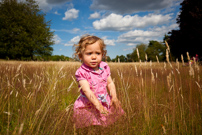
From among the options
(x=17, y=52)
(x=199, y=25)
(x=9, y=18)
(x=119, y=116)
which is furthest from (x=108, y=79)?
(x=9, y=18)

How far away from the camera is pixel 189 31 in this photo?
707 inches

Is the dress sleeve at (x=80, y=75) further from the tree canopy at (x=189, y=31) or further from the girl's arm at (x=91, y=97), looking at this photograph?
the tree canopy at (x=189, y=31)

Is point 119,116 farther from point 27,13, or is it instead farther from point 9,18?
point 27,13

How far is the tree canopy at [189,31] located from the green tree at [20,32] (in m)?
23.5

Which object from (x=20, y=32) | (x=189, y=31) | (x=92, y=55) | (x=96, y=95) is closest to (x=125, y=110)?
(x=96, y=95)

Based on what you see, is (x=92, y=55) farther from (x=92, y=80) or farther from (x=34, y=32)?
(x=34, y=32)

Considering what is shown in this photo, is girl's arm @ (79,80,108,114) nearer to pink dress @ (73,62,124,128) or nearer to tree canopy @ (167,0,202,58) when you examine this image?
pink dress @ (73,62,124,128)

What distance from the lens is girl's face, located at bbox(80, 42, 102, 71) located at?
6.41 ft

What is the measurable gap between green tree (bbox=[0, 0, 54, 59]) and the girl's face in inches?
985

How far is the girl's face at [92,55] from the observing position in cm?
196

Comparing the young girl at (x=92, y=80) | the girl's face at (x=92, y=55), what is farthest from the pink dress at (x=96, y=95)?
the girl's face at (x=92, y=55)

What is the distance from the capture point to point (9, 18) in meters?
22.8

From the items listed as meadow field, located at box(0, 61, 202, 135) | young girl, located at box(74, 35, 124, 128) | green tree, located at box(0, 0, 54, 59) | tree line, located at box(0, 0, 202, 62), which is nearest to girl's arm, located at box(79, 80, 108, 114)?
young girl, located at box(74, 35, 124, 128)

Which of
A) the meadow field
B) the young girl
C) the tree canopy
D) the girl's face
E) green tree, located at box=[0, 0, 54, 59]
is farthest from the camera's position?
green tree, located at box=[0, 0, 54, 59]
